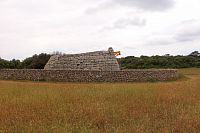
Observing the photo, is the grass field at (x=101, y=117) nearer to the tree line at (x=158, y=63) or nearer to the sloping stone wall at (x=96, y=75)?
the sloping stone wall at (x=96, y=75)

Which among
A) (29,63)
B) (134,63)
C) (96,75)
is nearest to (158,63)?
(134,63)

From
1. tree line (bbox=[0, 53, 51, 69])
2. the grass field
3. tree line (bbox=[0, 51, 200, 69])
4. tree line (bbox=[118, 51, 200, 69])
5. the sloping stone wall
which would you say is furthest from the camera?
tree line (bbox=[118, 51, 200, 69])

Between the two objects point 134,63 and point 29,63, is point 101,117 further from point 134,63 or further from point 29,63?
point 134,63

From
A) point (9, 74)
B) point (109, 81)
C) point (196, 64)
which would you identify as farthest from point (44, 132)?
point (196, 64)

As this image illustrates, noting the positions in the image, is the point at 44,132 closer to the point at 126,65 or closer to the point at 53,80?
the point at 53,80

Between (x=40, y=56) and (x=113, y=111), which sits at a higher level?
(x=40, y=56)

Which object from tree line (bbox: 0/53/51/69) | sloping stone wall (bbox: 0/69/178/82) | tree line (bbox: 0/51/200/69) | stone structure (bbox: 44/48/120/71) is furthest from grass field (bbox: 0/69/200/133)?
tree line (bbox: 0/51/200/69)

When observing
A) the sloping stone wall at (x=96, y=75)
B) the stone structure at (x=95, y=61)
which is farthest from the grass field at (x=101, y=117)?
the stone structure at (x=95, y=61)

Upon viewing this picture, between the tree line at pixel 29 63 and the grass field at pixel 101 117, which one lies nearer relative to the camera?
the grass field at pixel 101 117

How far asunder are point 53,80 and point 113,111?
16.5 metres

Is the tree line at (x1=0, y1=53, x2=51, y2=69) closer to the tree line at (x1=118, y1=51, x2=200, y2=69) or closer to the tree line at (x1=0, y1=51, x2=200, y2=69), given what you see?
the tree line at (x1=0, y1=51, x2=200, y2=69)

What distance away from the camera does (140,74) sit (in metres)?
25.2

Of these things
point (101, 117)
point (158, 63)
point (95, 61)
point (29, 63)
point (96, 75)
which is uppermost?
point (29, 63)

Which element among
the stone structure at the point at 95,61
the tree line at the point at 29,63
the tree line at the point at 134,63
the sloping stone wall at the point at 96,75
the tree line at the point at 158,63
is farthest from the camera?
the tree line at the point at 158,63
